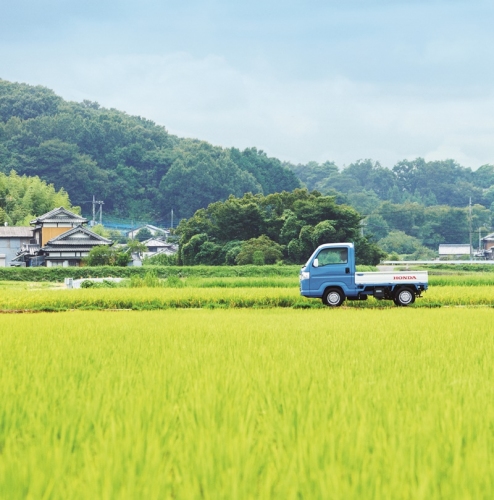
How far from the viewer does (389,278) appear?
52.1ft

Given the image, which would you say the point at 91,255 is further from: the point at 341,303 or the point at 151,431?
the point at 151,431

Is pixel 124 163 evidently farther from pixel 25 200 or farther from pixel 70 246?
pixel 70 246

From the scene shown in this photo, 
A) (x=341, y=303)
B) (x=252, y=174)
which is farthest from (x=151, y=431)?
(x=252, y=174)

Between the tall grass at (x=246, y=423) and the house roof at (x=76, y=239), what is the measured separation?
41.0m

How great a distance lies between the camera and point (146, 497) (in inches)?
86.7

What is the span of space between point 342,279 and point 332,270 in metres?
0.30

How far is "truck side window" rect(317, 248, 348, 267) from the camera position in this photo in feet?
52.4

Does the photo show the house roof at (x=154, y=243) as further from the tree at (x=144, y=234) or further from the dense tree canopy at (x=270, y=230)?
the dense tree canopy at (x=270, y=230)

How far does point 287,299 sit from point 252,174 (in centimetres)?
7656

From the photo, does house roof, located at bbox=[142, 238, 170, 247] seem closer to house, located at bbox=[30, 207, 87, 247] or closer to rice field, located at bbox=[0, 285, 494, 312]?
house, located at bbox=[30, 207, 87, 247]

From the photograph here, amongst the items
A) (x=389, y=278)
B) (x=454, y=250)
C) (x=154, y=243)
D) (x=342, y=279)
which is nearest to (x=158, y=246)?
(x=154, y=243)

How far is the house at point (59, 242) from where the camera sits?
1854 inches

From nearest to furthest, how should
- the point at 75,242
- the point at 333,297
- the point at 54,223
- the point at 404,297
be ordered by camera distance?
the point at 333,297, the point at 404,297, the point at 75,242, the point at 54,223

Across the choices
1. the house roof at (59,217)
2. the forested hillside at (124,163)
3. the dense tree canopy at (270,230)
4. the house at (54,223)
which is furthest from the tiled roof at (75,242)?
the forested hillside at (124,163)
